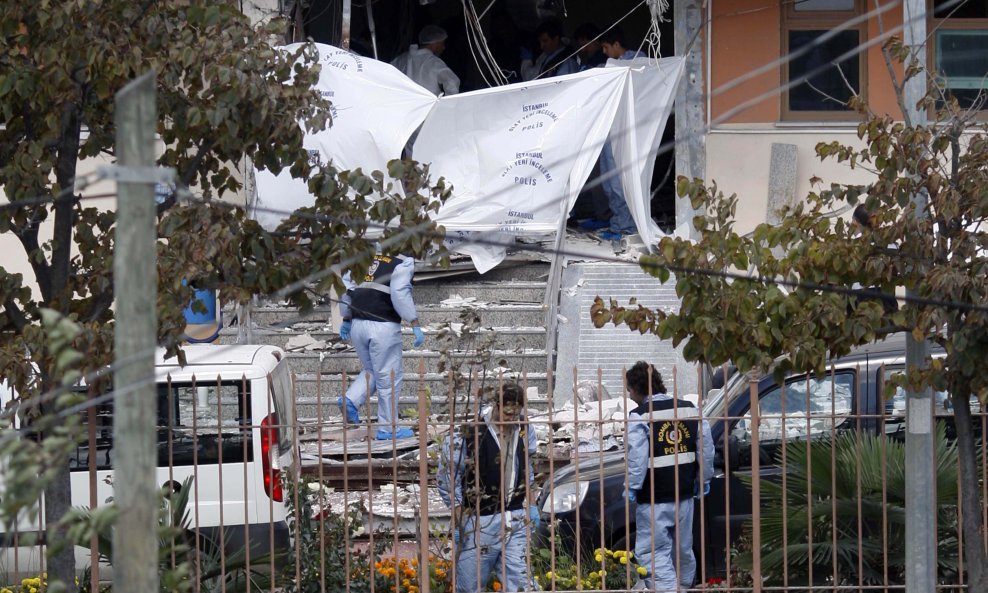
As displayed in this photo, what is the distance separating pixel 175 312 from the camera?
6.02 m

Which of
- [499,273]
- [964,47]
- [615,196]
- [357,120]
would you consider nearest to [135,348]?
[357,120]

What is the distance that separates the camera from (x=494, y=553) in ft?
24.2

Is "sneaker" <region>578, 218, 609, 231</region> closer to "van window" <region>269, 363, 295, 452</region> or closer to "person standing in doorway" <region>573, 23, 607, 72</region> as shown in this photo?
"person standing in doorway" <region>573, 23, 607, 72</region>

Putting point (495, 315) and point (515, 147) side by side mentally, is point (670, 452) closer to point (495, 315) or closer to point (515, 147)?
point (495, 315)

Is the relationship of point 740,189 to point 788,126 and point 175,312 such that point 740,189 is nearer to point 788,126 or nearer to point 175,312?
point 788,126

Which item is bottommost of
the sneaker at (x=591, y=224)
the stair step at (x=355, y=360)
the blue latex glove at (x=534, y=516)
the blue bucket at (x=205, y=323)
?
the blue latex glove at (x=534, y=516)

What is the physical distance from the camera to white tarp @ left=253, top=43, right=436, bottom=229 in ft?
41.5

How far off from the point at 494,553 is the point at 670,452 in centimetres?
112

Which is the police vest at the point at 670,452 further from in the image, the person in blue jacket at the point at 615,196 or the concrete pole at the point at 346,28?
the concrete pole at the point at 346,28

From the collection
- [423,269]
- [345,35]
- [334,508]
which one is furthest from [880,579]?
[345,35]

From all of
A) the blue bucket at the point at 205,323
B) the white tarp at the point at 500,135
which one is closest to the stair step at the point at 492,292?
the white tarp at the point at 500,135

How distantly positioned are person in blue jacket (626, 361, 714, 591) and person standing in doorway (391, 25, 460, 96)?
7060 mm

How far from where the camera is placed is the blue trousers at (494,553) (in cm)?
720

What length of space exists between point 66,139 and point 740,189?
28.2 ft
